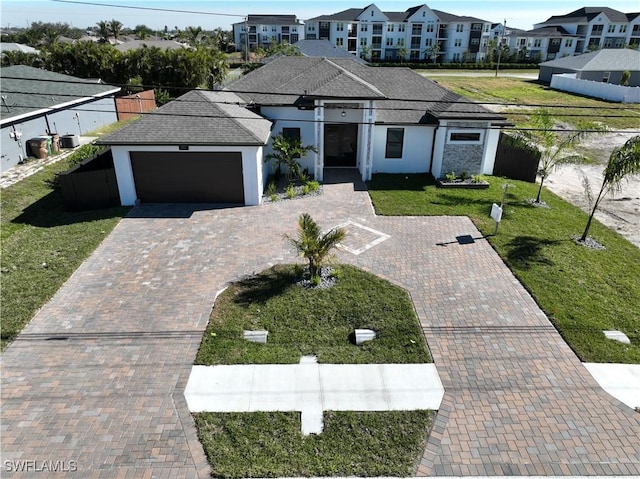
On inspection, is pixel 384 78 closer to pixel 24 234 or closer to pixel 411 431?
pixel 24 234

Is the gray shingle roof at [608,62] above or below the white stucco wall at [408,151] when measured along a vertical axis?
above

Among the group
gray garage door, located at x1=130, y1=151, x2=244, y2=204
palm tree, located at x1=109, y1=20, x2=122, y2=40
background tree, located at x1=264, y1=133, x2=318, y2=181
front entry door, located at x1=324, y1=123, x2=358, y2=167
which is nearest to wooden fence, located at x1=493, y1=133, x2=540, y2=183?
front entry door, located at x1=324, y1=123, x2=358, y2=167

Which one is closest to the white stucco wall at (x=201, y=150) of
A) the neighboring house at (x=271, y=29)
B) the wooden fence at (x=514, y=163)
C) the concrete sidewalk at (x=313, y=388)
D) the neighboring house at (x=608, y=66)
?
the concrete sidewalk at (x=313, y=388)

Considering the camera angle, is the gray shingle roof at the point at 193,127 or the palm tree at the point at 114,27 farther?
the palm tree at the point at 114,27

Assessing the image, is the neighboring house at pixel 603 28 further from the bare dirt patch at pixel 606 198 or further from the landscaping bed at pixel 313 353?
the landscaping bed at pixel 313 353

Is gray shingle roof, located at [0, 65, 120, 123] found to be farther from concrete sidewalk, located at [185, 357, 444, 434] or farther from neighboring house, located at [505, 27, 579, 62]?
neighboring house, located at [505, 27, 579, 62]

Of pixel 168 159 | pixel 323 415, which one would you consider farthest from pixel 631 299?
pixel 168 159

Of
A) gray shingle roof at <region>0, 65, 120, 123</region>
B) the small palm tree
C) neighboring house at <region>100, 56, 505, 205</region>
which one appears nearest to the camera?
the small palm tree
